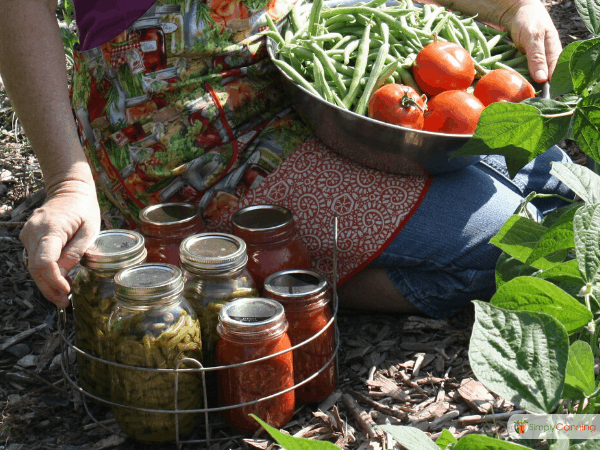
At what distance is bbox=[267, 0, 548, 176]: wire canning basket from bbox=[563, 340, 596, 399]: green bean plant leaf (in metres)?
0.90

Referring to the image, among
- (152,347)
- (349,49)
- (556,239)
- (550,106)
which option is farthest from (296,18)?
(556,239)

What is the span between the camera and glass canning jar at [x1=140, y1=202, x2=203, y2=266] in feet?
5.76

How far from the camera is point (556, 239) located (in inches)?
43.1

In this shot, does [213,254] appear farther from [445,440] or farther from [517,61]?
[517,61]

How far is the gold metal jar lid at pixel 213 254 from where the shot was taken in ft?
4.96

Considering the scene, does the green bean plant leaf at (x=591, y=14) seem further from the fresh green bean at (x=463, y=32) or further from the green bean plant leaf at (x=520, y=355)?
the fresh green bean at (x=463, y=32)

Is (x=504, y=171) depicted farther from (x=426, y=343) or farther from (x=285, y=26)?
(x=285, y=26)

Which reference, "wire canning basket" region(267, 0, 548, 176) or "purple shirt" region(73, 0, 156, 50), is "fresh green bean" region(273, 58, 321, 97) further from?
"purple shirt" region(73, 0, 156, 50)

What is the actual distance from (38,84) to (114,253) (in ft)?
1.61

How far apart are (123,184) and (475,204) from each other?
1024mm

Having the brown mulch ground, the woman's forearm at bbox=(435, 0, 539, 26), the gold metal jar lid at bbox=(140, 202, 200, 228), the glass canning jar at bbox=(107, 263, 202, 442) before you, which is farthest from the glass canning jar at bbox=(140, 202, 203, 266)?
the woman's forearm at bbox=(435, 0, 539, 26)

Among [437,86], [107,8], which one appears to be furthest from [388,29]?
[107,8]

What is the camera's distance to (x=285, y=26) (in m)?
2.13

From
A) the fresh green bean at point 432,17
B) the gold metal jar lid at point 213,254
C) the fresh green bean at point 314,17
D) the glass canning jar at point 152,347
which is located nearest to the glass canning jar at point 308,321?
the gold metal jar lid at point 213,254
